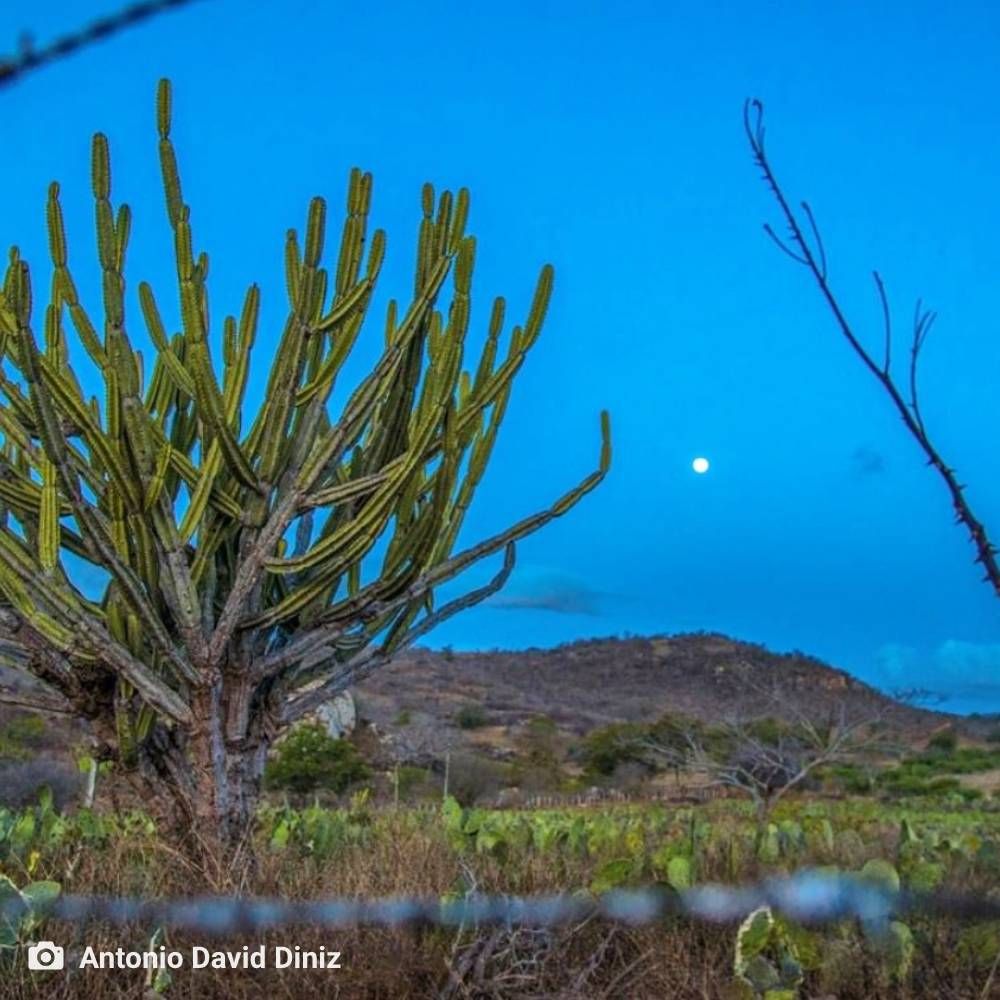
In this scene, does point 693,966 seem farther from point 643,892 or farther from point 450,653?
point 450,653

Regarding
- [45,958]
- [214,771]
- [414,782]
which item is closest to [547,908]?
[45,958]

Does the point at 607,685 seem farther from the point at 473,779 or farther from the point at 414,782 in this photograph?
the point at 414,782

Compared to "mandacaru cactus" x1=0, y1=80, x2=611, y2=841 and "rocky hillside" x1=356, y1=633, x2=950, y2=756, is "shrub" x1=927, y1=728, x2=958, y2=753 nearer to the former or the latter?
"rocky hillside" x1=356, y1=633, x2=950, y2=756

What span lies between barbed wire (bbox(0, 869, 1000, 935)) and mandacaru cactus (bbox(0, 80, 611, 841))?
114 centimetres

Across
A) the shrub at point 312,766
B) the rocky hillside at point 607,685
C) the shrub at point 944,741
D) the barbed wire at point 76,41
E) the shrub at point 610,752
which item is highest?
the rocky hillside at point 607,685

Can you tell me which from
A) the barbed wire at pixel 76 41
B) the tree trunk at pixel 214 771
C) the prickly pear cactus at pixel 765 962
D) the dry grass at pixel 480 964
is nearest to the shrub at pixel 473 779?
the tree trunk at pixel 214 771

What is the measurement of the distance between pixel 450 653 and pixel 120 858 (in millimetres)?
45286

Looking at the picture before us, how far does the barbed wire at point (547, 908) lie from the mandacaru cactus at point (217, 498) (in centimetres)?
114

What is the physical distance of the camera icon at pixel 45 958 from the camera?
4.00 m

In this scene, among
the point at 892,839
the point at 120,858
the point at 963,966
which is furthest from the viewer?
the point at 892,839

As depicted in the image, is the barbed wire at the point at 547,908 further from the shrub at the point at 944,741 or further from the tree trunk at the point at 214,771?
the shrub at the point at 944,741

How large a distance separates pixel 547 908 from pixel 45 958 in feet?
5.67

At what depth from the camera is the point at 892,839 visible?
9.79 meters

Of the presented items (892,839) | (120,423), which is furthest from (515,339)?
(892,839)
